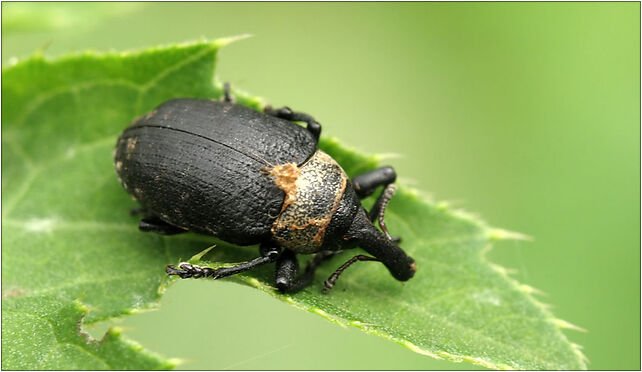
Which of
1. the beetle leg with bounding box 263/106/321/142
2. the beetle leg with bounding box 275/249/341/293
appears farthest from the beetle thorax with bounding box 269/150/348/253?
the beetle leg with bounding box 263/106/321/142

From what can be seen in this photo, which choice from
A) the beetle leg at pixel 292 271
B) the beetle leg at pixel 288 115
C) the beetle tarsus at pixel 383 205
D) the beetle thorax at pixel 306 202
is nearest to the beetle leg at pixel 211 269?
the beetle leg at pixel 292 271

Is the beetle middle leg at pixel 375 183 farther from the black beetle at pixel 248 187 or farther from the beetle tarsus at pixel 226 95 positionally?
the beetle tarsus at pixel 226 95

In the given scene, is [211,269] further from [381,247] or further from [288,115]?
[288,115]

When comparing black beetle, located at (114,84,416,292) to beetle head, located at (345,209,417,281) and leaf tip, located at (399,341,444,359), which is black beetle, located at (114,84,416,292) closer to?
beetle head, located at (345,209,417,281)

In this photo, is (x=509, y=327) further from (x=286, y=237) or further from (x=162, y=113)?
(x=162, y=113)

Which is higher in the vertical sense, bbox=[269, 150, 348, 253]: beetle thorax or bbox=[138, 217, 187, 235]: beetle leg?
bbox=[269, 150, 348, 253]: beetle thorax

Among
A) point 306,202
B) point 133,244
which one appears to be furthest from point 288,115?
point 133,244

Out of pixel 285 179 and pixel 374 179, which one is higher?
pixel 374 179
